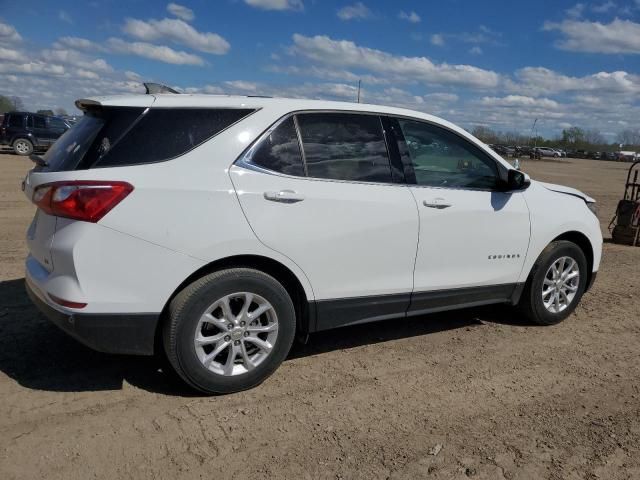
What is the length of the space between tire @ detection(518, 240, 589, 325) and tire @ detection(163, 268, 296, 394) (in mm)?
2402

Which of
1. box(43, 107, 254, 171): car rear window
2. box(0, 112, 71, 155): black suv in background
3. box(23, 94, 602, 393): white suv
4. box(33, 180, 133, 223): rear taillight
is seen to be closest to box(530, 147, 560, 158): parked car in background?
box(0, 112, 71, 155): black suv in background

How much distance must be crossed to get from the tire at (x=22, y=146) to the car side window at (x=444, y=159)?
24321 mm

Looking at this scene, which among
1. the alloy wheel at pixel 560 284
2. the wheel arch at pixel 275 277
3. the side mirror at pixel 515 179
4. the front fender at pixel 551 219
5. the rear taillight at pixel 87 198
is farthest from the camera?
the alloy wheel at pixel 560 284

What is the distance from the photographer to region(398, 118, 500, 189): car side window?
411 centimetres

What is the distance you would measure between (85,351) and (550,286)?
13.0 ft

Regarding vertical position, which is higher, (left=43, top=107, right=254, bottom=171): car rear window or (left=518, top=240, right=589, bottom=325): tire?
(left=43, top=107, right=254, bottom=171): car rear window

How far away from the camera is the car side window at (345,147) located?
12.0 feet

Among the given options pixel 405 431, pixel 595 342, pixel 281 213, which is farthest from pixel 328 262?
pixel 595 342

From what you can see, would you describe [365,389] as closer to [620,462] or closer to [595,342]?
[620,462]

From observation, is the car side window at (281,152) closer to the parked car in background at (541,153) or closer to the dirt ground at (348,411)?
the dirt ground at (348,411)

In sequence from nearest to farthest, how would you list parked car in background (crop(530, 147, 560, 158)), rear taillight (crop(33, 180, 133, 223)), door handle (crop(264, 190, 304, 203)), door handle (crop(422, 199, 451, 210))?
rear taillight (crop(33, 180, 133, 223)) < door handle (crop(264, 190, 304, 203)) < door handle (crop(422, 199, 451, 210)) < parked car in background (crop(530, 147, 560, 158))

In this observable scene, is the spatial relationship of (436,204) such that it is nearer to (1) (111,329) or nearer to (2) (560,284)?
(2) (560,284)

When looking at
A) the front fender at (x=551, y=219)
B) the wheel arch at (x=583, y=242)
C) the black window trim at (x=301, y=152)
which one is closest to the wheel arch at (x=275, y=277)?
the black window trim at (x=301, y=152)

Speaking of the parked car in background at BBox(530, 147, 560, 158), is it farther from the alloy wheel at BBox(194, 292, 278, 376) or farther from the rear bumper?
the rear bumper
